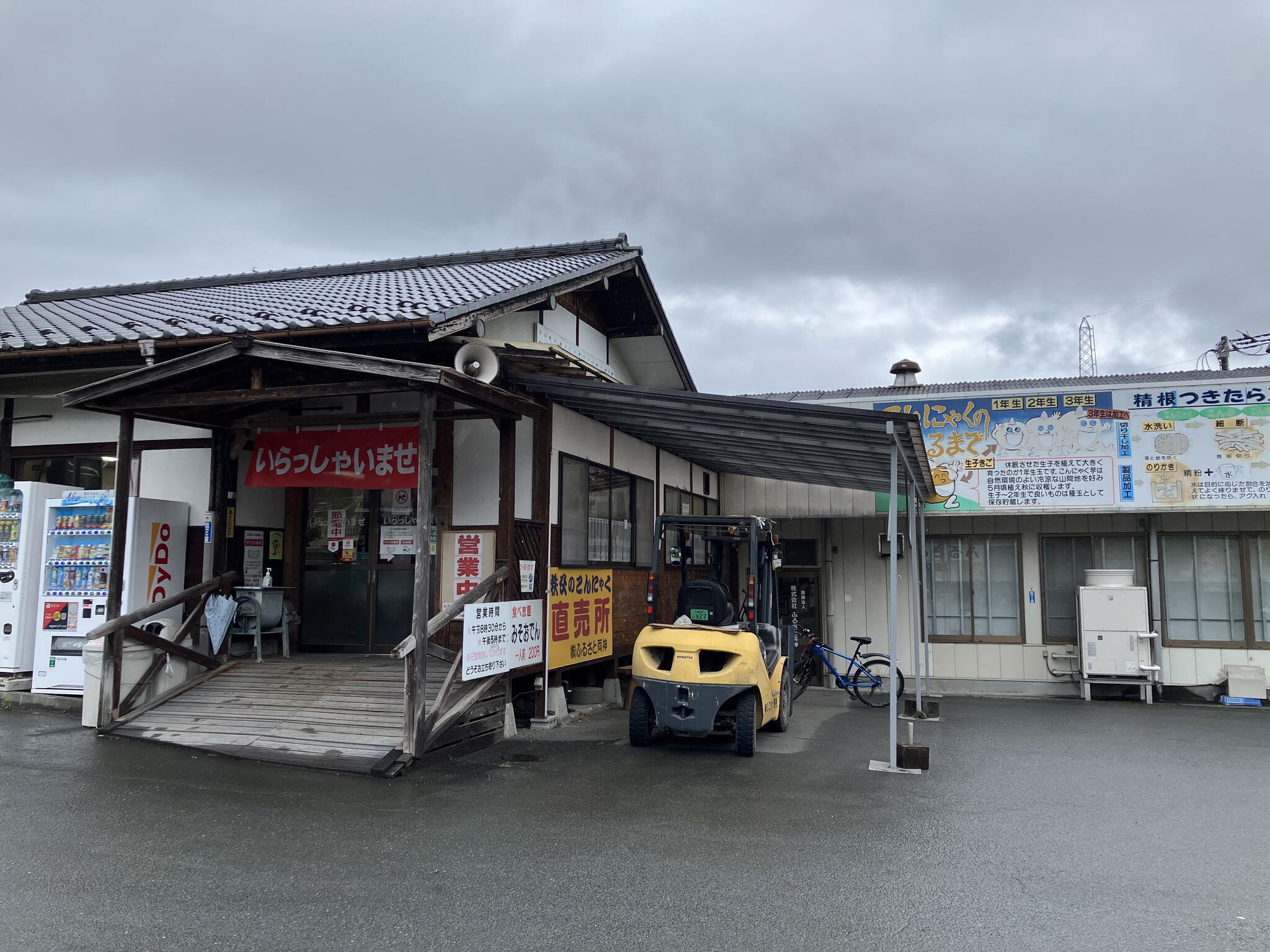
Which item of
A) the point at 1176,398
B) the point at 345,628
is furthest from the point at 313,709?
the point at 1176,398

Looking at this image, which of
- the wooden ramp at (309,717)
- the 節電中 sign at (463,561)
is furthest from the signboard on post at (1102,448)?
the wooden ramp at (309,717)

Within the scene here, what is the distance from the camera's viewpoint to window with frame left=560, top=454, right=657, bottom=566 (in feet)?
31.4

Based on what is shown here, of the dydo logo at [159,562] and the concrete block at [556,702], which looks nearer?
the dydo logo at [159,562]

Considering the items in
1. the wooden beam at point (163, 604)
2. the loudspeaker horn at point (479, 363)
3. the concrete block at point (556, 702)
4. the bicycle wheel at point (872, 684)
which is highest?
the loudspeaker horn at point (479, 363)

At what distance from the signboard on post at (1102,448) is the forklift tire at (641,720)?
19.4ft

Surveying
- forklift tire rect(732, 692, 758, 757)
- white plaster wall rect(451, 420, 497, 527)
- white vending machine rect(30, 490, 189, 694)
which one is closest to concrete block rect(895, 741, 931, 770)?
forklift tire rect(732, 692, 758, 757)

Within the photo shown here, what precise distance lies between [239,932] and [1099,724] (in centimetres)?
1002

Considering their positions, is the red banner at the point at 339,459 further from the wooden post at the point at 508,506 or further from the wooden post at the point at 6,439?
the wooden post at the point at 6,439

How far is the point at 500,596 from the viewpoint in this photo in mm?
8133

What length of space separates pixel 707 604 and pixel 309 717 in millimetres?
3640

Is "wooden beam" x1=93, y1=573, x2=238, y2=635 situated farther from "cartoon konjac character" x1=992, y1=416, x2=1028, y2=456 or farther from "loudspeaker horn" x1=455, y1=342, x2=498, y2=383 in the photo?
"cartoon konjac character" x1=992, y1=416, x2=1028, y2=456

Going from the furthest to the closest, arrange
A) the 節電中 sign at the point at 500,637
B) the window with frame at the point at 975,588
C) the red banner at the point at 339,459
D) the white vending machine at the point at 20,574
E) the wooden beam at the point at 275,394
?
1. the window with frame at the point at 975,588
2. the white vending machine at the point at 20,574
3. the red banner at the point at 339,459
4. the 節電中 sign at the point at 500,637
5. the wooden beam at the point at 275,394

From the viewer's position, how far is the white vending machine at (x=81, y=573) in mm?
8805

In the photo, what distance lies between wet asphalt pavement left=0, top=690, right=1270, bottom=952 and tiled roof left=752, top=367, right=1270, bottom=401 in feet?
25.4
